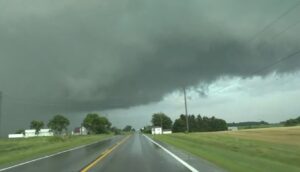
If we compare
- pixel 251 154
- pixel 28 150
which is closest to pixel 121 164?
pixel 251 154

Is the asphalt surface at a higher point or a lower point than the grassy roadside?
lower

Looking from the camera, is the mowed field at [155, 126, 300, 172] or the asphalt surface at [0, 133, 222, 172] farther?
the mowed field at [155, 126, 300, 172]

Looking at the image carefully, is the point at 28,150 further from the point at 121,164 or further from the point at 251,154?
the point at 121,164

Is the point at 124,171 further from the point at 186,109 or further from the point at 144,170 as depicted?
the point at 186,109

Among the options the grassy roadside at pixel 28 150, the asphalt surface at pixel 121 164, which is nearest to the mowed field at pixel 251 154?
the asphalt surface at pixel 121 164

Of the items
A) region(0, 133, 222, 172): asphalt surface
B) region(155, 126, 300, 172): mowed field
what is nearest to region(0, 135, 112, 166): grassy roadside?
region(0, 133, 222, 172): asphalt surface

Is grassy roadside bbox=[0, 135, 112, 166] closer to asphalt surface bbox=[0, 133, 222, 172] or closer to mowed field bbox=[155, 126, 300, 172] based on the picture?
asphalt surface bbox=[0, 133, 222, 172]

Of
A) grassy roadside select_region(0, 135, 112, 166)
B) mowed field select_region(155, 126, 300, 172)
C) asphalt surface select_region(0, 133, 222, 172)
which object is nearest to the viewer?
asphalt surface select_region(0, 133, 222, 172)

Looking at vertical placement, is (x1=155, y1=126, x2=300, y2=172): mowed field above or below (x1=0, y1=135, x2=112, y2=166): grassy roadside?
below

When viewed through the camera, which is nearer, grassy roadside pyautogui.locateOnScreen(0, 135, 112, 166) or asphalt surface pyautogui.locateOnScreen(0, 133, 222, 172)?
asphalt surface pyautogui.locateOnScreen(0, 133, 222, 172)

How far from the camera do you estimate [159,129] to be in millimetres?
169750

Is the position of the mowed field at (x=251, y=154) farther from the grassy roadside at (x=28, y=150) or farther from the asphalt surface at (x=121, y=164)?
the grassy roadside at (x=28, y=150)

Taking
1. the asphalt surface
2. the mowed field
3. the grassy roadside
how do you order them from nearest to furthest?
the asphalt surface, the mowed field, the grassy roadside

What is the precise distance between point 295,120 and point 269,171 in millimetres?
155638
